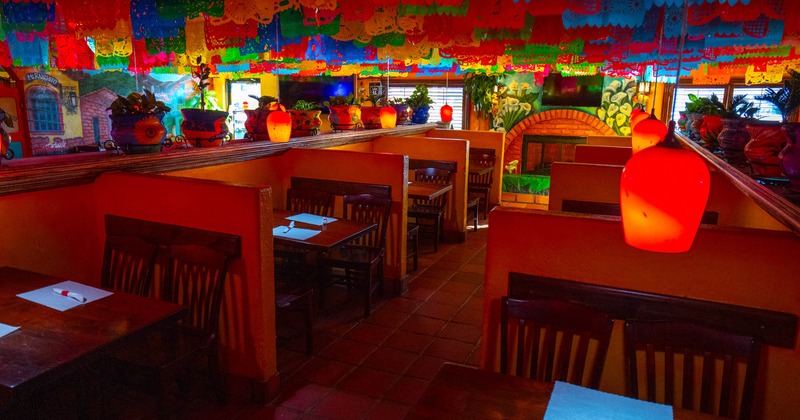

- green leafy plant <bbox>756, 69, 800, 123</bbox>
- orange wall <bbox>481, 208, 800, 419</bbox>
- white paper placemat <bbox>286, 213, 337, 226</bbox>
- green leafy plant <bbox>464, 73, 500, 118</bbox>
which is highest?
green leafy plant <bbox>464, 73, 500, 118</bbox>

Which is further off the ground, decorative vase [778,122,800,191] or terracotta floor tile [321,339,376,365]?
decorative vase [778,122,800,191]

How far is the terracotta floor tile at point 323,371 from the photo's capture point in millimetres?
3465

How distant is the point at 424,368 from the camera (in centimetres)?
365

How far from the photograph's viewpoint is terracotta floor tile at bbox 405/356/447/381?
3.56 m

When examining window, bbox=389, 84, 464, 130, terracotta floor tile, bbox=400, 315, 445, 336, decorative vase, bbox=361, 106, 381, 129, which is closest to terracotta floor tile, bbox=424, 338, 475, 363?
terracotta floor tile, bbox=400, 315, 445, 336

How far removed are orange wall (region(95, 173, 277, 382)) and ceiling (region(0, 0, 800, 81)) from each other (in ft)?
4.90

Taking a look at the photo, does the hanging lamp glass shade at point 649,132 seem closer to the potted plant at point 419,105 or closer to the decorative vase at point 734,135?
the decorative vase at point 734,135

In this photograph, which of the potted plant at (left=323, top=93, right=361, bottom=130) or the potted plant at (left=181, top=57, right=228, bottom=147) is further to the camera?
the potted plant at (left=323, top=93, right=361, bottom=130)

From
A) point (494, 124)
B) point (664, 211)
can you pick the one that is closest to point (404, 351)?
A: point (664, 211)

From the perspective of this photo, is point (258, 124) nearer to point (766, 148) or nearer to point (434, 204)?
point (434, 204)

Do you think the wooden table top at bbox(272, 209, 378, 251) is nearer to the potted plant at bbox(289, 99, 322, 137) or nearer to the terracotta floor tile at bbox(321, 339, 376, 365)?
the terracotta floor tile at bbox(321, 339, 376, 365)

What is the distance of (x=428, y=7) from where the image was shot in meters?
3.93

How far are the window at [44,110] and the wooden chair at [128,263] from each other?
342 inches

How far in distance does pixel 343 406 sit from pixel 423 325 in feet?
4.37
